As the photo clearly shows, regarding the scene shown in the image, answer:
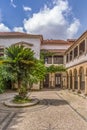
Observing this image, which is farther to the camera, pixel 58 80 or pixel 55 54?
pixel 58 80

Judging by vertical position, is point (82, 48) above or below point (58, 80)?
above

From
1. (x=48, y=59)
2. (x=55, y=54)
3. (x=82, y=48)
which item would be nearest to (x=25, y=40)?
(x=48, y=59)

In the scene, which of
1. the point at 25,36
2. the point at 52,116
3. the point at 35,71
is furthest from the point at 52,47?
the point at 52,116

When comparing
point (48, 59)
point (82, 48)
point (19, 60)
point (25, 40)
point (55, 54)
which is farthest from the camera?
point (48, 59)

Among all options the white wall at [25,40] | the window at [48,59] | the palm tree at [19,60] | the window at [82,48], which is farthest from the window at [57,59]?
the palm tree at [19,60]

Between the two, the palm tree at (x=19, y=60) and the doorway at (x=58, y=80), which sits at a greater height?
the palm tree at (x=19, y=60)

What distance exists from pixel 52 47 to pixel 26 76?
71.2 feet

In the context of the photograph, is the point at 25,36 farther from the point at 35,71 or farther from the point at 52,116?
the point at 52,116

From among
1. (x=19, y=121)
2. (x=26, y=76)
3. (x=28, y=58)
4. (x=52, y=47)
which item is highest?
(x=52, y=47)

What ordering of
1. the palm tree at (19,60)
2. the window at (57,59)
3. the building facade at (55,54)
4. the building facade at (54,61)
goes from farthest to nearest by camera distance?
the window at (57,59)
the building facade at (54,61)
the building facade at (55,54)
the palm tree at (19,60)

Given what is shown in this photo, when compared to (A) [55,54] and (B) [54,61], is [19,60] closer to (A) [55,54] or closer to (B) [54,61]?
(A) [55,54]

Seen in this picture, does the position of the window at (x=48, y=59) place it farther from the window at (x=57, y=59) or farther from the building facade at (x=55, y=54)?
the window at (x=57, y=59)

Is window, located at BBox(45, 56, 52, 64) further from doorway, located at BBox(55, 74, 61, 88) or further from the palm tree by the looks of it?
the palm tree

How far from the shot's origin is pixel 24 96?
1788cm
